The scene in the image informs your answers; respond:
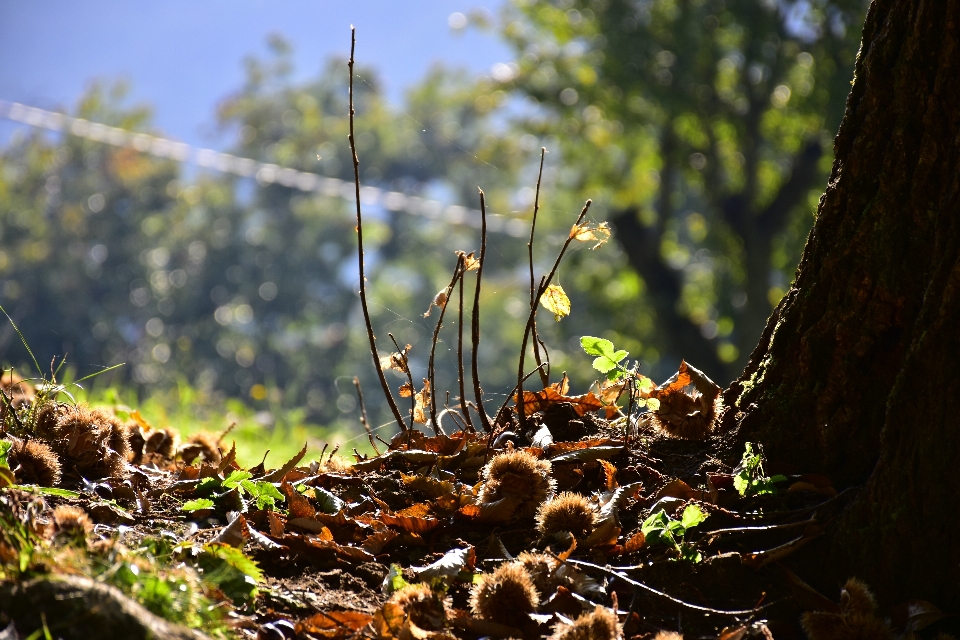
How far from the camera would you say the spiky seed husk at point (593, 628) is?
1262mm

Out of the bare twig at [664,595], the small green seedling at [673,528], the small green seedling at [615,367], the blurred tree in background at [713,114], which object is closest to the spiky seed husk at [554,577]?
the bare twig at [664,595]

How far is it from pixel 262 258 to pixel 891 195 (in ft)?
126

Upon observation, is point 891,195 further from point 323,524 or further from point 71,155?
point 71,155

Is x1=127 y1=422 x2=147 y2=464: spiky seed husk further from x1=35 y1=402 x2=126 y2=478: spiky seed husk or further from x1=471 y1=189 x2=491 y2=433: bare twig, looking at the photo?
x1=471 y1=189 x2=491 y2=433: bare twig

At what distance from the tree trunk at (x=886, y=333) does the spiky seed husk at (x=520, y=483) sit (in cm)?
43

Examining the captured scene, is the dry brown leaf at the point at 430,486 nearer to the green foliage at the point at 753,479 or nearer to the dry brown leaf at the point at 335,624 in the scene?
the dry brown leaf at the point at 335,624

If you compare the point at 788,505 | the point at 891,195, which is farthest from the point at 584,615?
the point at 891,195

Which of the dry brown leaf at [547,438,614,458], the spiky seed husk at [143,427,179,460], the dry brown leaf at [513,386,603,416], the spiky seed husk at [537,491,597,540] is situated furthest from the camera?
the spiky seed husk at [143,427,179,460]

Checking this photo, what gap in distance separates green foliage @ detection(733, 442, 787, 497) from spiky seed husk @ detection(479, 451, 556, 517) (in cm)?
37

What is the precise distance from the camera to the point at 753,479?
1.59 metres

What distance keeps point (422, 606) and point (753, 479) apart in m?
0.67

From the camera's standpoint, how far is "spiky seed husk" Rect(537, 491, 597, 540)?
1.59 meters

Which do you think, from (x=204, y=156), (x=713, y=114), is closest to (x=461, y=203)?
(x=713, y=114)

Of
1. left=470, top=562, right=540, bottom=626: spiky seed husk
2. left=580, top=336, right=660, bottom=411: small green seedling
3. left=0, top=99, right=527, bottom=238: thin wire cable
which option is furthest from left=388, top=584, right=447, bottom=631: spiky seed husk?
left=0, top=99, right=527, bottom=238: thin wire cable
